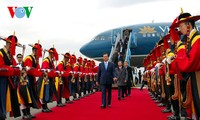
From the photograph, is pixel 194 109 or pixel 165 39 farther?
pixel 165 39

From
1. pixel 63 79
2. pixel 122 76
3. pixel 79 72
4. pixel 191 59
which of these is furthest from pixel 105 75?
pixel 191 59

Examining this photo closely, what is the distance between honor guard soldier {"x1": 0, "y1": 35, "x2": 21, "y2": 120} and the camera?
5.89 metres

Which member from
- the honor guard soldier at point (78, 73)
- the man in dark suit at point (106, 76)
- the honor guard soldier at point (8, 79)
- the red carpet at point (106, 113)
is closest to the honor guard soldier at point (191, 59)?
the red carpet at point (106, 113)

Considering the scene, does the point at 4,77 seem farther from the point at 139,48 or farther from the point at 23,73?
the point at 139,48

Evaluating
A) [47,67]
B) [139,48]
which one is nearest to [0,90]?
[47,67]

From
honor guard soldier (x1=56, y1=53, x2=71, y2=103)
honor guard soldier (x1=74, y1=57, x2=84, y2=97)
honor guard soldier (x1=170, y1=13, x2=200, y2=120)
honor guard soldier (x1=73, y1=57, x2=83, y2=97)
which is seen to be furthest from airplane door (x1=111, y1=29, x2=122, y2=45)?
honor guard soldier (x1=170, y1=13, x2=200, y2=120)

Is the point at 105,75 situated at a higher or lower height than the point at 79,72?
lower

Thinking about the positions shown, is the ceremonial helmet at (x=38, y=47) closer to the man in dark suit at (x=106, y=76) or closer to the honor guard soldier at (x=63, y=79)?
the honor guard soldier at (x=63, y=79)

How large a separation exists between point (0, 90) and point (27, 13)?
19.1 ft

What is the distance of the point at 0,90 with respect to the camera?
5898 mm

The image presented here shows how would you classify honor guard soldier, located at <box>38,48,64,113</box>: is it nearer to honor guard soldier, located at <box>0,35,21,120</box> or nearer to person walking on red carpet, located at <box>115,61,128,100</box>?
honor guard soldier, located at <box>0,35,21,120</box>

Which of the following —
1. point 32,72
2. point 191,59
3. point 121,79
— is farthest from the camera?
point 121,79

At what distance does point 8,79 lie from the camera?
6.15 m

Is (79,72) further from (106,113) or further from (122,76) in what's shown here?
(106,113)
